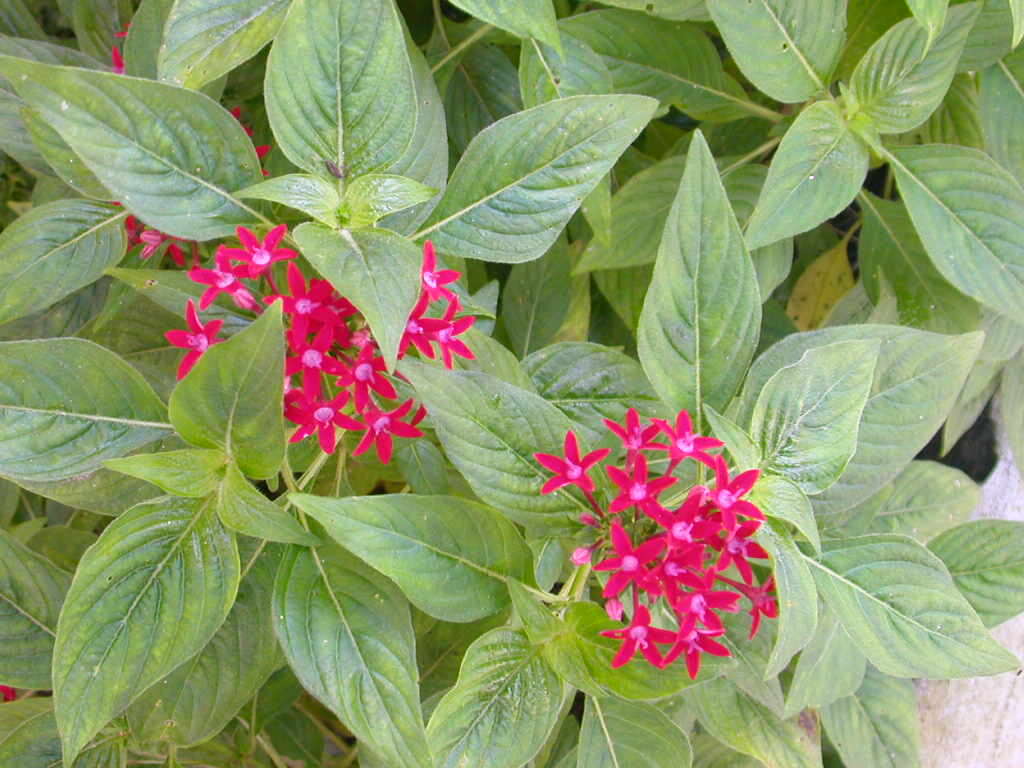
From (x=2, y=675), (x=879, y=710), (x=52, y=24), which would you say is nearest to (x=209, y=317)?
(x=2, y=675)

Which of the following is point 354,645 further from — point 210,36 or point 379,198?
point 210,36

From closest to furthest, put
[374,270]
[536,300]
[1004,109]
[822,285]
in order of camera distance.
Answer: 1. [374,270]
2. [1004,109]
3. [536,300]
4. [822,285]

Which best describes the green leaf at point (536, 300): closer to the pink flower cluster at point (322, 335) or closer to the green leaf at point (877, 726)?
the pink flower cluster at point (322, 335)

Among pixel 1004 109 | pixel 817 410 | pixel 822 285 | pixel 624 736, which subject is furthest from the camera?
pixel 822 285

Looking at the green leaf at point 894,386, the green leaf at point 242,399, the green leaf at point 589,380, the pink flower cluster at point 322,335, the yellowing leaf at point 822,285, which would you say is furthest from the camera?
the yellowing leaf at point 822,285

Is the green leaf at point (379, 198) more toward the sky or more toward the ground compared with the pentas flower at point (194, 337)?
more toward the sky

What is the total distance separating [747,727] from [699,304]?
48 cm

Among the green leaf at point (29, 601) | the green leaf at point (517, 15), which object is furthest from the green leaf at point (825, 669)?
the green leaf at point (29, 601)

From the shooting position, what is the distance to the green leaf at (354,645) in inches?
29.0

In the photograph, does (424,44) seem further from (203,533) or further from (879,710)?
(879,710)

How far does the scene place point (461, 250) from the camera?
82cm

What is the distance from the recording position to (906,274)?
113 centimetres

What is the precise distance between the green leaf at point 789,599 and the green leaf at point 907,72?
51cm

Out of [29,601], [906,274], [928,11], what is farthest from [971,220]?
[29,601]
